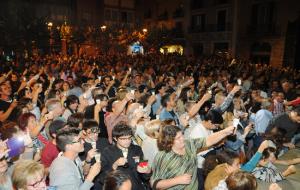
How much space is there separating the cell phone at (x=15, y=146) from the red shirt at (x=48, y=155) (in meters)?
0.27

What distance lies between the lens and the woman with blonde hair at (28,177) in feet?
8.19


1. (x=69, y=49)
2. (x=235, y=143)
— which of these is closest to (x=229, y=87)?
(x=235, y=143)

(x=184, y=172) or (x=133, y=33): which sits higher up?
(x=133, y=33)

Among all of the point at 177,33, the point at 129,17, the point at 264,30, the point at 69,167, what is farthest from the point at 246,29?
the point at 69,167

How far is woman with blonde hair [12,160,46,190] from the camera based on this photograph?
2.50 meters

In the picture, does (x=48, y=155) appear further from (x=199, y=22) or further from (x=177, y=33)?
(x=177, y=33)

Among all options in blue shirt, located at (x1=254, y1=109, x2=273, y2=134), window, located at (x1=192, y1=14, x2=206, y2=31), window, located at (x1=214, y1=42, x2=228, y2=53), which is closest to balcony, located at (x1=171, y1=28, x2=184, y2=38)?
window, located at (x1=192, y1=14, x2=206, y2=31)

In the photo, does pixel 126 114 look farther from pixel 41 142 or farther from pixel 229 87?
pixel 229 87

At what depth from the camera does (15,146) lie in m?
3.29

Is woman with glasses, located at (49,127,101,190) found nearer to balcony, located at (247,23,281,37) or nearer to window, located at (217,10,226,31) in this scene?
balcony, located at (247,23,281,37)

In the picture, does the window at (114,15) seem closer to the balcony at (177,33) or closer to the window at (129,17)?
the window at (129,17)

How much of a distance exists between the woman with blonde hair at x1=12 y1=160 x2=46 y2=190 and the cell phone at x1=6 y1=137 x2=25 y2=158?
27.8 inches

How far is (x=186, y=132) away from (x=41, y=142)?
7.28 ft

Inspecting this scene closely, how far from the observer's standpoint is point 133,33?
25281 millimetres
